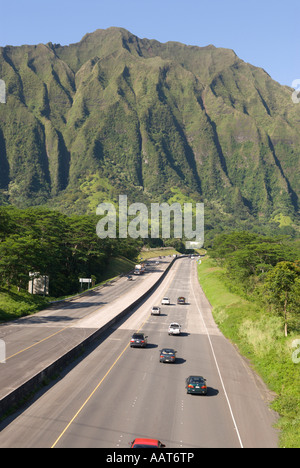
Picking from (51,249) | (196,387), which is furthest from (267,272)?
(196,387)

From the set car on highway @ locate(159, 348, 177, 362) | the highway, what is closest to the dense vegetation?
the highway

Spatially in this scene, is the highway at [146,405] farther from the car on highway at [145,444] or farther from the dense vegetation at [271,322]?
the car on highway at [145,444]

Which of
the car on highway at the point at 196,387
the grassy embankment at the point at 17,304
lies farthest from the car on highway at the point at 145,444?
the grassy embankment at the point at 17,304

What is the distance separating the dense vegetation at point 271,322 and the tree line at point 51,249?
31997 mm

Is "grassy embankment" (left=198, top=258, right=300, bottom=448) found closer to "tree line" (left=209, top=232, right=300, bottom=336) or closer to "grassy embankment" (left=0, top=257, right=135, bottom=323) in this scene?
"tree line" (left=209, top=232, right=300, bottom=336)

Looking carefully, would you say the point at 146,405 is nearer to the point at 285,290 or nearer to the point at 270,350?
the point at 270,350

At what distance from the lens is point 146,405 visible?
88.7 ft

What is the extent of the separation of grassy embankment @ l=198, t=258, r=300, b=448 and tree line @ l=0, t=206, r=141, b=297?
107ft

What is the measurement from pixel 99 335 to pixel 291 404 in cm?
2398

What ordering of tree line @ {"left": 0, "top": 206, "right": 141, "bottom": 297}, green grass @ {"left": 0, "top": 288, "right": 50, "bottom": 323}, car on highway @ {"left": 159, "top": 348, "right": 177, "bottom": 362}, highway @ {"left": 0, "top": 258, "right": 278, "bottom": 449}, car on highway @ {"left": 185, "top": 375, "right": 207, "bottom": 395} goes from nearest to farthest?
highway @ {"left": 0, "top": 258, "right": 278, "bottom": 449}
car on highway @ {"left": 185, "top": 375, "right": 207, "bottom": 395}
car on highway @ {"left": 159, "top": 348, "right": 177, "bottom": 362}
green grass @ {"left": 0, "top": 288, "right": 50, "bottom": 323}
tree line @ {"left": 0, "top": 206, "right": 141, "bottom": 297}

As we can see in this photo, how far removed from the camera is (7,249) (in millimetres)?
63469

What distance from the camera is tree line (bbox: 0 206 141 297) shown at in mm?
65250
